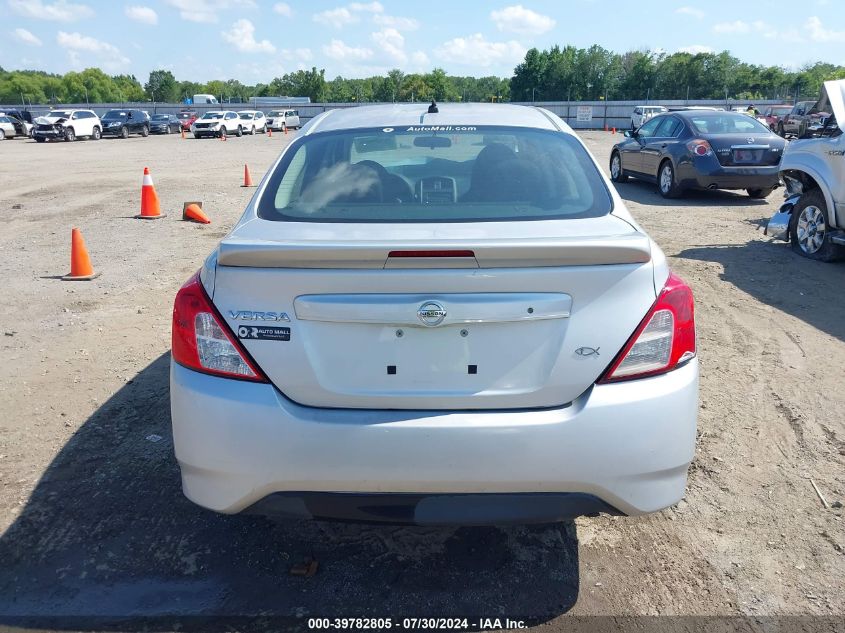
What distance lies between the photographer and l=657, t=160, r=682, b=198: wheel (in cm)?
1334

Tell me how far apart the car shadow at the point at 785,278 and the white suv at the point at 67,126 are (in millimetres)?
39019

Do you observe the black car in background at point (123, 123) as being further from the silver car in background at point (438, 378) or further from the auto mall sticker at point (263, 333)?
the auto mall sticker at point (263, 333)

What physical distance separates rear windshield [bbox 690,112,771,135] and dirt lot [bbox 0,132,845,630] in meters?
7.47

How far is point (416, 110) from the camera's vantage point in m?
4.12

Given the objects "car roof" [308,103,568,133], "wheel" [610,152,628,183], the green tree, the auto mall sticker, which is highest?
the green tree

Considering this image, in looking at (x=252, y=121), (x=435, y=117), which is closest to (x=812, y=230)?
(x=435, y=117)

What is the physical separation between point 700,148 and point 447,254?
38.0ft

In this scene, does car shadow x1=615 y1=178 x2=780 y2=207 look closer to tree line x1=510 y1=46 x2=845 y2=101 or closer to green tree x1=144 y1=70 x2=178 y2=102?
tree line x1=510 y1=46 x2=845 y2=101

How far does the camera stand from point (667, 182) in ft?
44.8

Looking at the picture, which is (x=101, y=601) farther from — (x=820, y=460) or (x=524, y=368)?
(x=820, y=460)

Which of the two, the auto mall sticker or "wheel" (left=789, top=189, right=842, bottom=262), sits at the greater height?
the auto mall sticker

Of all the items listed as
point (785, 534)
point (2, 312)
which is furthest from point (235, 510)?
point (2, 312)

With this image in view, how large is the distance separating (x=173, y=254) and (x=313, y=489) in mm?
7296

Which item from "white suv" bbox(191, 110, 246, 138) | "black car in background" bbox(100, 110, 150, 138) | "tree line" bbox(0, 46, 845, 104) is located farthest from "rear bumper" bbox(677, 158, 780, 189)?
"tree line" bbox(0, 46, 845, 104)
